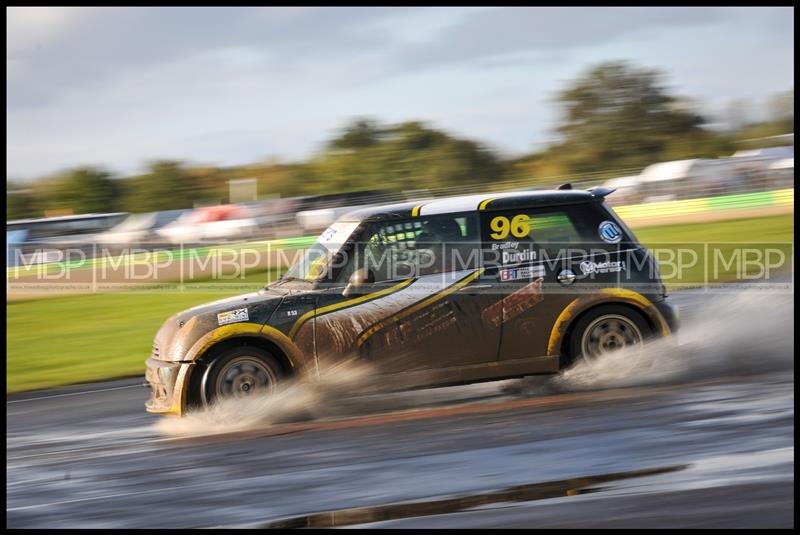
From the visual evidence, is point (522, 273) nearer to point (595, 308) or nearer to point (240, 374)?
point (595, 308)

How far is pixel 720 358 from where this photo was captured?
30.9 feet

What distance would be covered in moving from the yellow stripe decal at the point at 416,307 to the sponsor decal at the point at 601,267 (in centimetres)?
91

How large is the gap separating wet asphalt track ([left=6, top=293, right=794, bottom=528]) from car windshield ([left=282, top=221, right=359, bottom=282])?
4.27 ft

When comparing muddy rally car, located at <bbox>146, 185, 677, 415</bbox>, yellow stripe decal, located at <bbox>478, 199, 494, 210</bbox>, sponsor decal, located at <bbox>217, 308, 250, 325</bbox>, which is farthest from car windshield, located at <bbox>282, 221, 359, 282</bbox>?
yellow stripe decal, located at <bbox>478, 199, 494, 210</bbox>

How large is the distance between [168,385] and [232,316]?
782mm

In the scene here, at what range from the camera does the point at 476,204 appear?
8742 mm

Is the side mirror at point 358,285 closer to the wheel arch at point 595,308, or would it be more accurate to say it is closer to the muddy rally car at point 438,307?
the muddy rally car at point 438,307

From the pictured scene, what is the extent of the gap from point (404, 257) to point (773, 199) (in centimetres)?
2198

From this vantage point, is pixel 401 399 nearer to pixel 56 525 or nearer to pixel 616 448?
pixel 616 448

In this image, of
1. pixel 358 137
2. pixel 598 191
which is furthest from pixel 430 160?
pixel 598 191

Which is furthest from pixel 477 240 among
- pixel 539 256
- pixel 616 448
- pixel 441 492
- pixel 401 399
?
pixel 441 492

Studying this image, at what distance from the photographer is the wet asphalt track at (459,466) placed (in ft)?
17.9

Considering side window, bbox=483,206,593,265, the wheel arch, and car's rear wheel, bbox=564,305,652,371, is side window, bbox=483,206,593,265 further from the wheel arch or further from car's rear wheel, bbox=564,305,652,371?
car's rear wheel, bbox=564,305,652,371

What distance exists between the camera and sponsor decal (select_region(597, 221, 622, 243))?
8.84m
